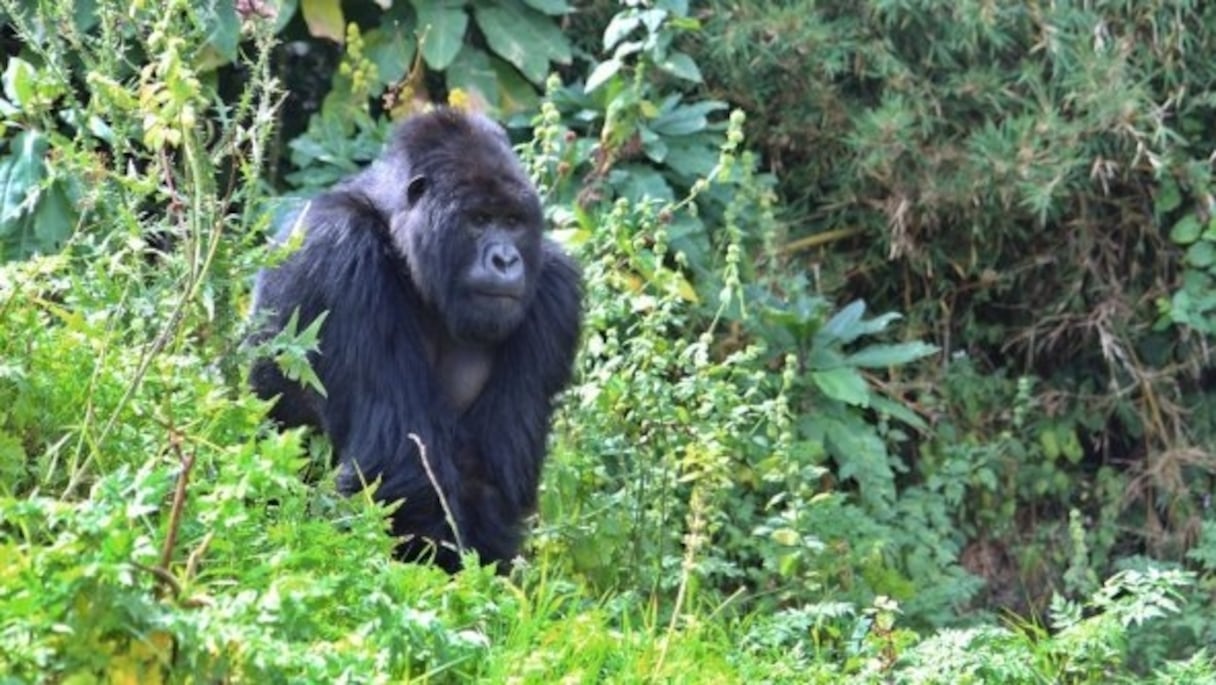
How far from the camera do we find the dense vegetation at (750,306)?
393cm

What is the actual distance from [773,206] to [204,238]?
362 cm

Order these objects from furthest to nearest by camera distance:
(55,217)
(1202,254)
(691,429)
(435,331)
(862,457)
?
1. (1202,254)
2. (862,457)
3. (55,217)
4. (691,429)
5. (435,331)

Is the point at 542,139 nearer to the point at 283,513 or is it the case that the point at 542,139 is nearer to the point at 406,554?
the point at 406,554

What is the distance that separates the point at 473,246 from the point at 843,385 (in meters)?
Result: 2.08

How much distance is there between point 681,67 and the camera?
6820 mm

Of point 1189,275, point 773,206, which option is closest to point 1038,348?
point 1189,275

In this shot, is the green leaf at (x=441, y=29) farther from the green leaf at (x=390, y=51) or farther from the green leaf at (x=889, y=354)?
the green leaf at (x=889, y=354)

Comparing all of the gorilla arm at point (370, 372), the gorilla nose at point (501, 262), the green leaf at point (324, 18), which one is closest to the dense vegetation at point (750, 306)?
the green leaf at point (324, 18)

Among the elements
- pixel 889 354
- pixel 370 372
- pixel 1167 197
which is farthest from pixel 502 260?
pixel 1167 197

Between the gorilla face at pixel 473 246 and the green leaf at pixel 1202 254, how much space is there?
2.94 meters

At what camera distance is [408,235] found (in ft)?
16.7

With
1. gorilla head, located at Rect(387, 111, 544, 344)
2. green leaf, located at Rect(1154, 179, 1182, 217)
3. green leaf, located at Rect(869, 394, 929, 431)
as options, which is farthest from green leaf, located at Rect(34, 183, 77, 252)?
green leaf, located at Rect(1154, 179, 1182, 217)

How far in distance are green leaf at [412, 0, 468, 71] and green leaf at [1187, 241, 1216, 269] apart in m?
2.37

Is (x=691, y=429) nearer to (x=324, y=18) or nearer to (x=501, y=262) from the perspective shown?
(x=501, y=262)
